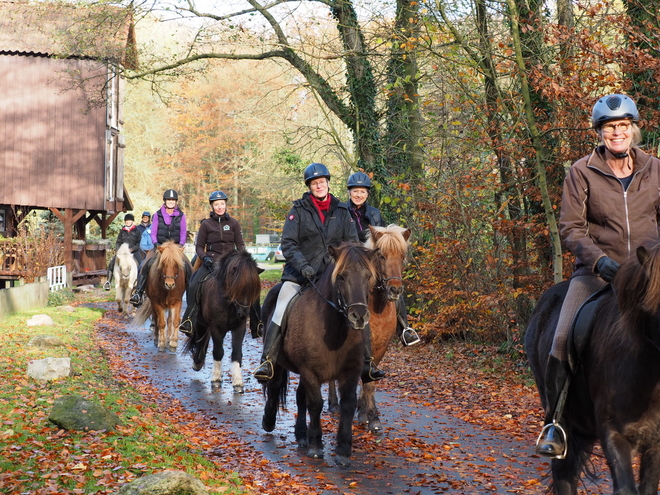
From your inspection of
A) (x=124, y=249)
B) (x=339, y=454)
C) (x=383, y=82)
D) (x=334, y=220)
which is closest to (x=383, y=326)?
(x=334, y=220)

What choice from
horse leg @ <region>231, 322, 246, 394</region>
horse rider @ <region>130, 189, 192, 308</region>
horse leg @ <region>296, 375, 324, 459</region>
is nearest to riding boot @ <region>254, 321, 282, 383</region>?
horse leg @ <region>296, 375, 324, 459</region>

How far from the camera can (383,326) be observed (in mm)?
9781

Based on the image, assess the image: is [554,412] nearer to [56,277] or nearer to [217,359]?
[217,359]

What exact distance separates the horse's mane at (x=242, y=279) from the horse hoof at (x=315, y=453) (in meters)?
4.49

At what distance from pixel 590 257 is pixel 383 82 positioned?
1544cm

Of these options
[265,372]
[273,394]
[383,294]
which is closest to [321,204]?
[383,294]

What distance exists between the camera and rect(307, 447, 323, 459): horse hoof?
7902 mm

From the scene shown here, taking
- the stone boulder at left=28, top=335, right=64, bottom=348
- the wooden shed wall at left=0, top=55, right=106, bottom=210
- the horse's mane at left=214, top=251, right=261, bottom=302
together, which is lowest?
the stone boulder at left=28, top=335, right=64, bottom=348

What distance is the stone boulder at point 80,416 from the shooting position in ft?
25.4

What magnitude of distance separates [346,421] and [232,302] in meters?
4.83

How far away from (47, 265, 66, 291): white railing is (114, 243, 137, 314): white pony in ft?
16.3

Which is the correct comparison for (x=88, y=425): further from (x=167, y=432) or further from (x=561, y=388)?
(x=561, y=388)

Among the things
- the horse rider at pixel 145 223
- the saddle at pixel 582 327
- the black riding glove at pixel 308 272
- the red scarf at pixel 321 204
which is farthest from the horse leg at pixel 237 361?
the horse rider at pixel 145 223

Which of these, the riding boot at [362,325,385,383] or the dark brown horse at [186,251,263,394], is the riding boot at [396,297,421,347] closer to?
the riding boot at [362,325,385,383]
